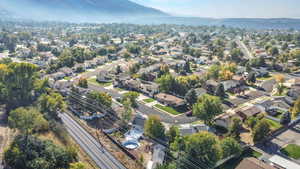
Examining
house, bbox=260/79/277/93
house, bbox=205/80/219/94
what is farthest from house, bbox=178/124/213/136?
house, bbox=260/79/277/93

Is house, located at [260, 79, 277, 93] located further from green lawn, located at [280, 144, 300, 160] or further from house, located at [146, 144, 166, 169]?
house, located at [146, 144, 166, 169]

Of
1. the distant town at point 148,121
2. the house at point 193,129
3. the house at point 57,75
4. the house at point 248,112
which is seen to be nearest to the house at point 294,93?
the distant town at point 148,121

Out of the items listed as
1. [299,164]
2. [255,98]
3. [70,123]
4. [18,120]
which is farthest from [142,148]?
[255,98]

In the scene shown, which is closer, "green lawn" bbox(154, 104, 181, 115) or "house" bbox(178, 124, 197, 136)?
"house" bbox(178, 124, 197, 136)

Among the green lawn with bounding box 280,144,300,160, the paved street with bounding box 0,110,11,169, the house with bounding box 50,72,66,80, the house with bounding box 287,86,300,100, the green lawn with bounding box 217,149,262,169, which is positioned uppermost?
the house with bounding box 287,86,300,100

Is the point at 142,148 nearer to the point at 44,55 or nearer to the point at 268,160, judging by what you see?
the point at 268,160

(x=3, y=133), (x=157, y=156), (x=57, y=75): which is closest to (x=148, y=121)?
(x=157, y=156)
